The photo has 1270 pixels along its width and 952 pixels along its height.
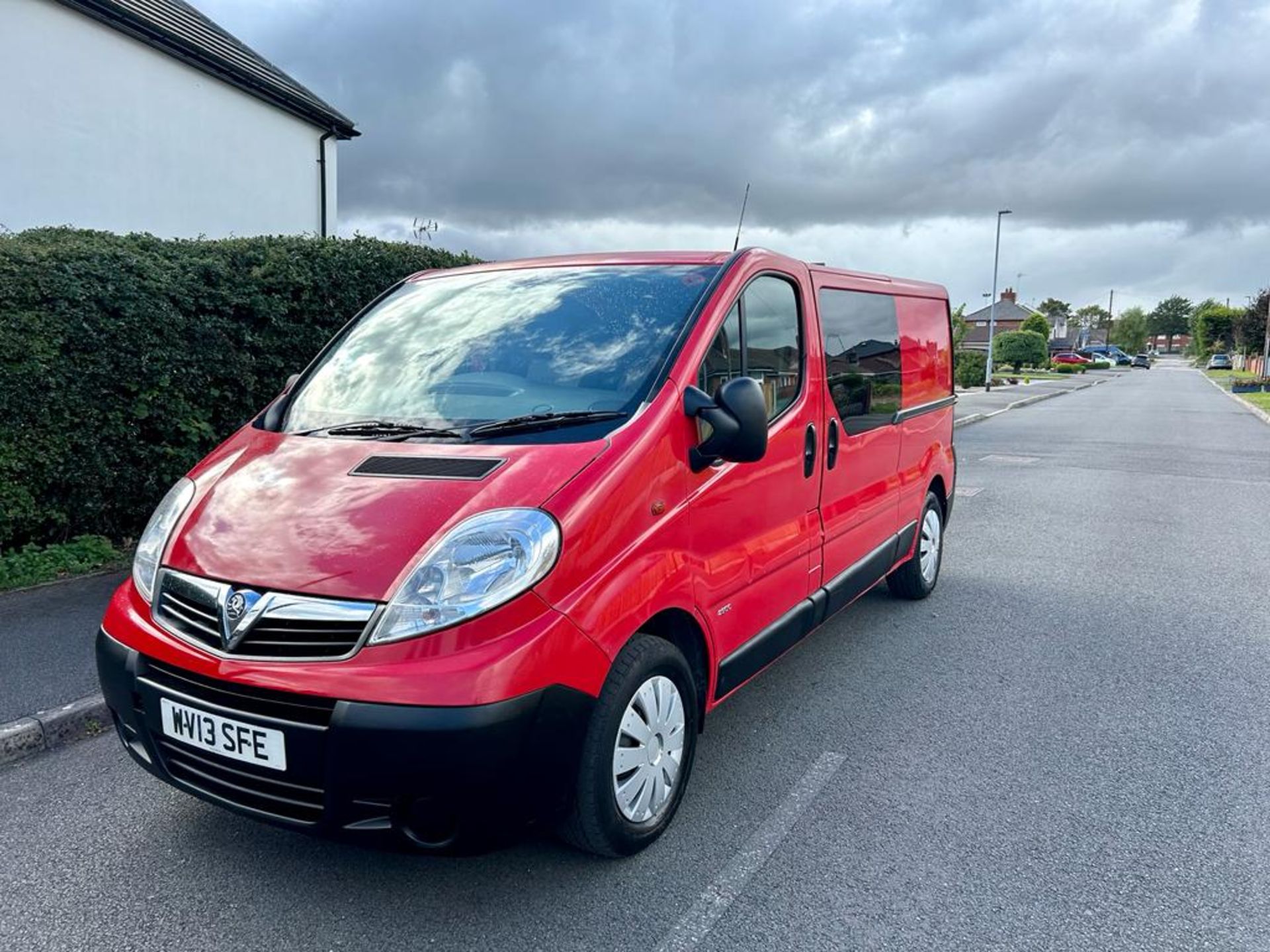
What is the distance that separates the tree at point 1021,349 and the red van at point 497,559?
64.7 meters

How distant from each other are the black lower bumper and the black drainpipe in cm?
1518

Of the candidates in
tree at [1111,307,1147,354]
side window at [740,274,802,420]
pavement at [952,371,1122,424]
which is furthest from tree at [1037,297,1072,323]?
side window at [740,274,802,420]

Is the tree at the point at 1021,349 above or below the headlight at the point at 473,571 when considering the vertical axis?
above

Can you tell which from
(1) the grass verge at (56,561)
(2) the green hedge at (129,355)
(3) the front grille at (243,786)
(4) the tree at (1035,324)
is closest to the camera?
(3) the front grille at (243,786)

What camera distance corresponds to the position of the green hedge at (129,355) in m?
5.41

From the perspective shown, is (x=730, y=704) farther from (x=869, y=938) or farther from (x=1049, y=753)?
(x=869, y=938)

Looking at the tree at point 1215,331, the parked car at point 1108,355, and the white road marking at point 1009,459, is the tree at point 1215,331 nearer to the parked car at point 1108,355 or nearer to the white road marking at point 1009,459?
the parked car at point 1108,355

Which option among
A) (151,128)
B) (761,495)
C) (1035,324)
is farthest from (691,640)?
(1035,324)

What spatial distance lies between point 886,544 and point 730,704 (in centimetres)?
144

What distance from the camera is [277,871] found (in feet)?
9.36

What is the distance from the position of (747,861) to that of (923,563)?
345cm

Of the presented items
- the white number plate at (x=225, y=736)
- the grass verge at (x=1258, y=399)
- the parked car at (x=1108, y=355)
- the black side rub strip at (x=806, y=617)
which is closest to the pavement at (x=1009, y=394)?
the grass verge at (x=1258, y=399)

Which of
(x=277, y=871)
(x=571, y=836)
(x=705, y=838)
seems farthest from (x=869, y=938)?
(x=277, y=871)

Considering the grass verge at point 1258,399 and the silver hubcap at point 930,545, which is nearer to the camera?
the silver hubcap at point 930,545
